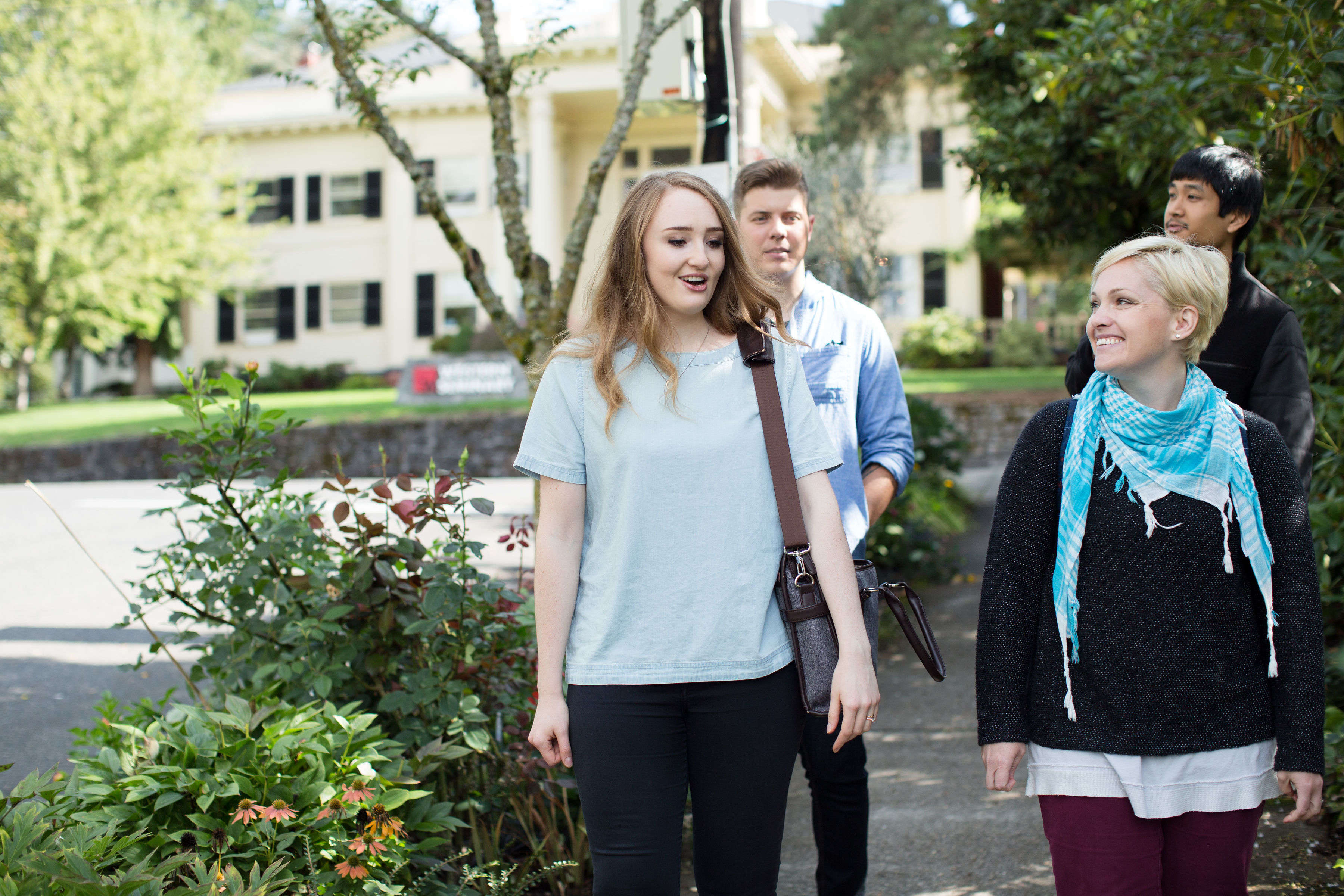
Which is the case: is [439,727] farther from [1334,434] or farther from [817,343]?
[1334,434]

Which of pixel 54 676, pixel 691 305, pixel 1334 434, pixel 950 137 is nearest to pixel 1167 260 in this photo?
pixel 691 305

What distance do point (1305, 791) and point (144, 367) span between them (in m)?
35.4

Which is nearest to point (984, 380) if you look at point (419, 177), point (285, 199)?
point (419, 177)

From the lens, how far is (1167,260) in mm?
2195

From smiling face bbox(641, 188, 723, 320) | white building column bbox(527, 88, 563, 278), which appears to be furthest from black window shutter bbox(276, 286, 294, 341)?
smiling face bbox(641, 188, 723, 320)

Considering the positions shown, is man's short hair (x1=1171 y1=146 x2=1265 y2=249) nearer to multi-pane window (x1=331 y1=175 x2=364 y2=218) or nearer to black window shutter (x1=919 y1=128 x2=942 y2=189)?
black window shutter (x1=919 y1=128 x2=942 y2=189)

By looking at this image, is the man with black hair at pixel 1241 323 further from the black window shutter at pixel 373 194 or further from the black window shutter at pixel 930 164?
the black window shutter at pixel 373 194

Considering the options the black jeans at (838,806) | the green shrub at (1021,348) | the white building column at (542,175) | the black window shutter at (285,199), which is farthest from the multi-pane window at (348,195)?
the black jeans at (838,806)

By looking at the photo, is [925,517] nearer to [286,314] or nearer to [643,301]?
[643,301]

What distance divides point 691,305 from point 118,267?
28155 millimetres

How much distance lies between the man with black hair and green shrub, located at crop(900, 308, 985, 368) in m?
21.9

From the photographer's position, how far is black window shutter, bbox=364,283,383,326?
32.0 meters

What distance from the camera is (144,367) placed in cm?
3322

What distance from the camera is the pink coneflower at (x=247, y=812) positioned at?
2580mm
